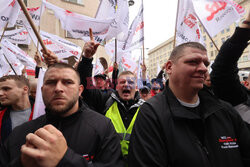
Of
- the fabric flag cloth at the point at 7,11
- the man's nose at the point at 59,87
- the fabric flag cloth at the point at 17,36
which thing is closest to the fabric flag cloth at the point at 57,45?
the fabric flag cloth at the point at 7,11

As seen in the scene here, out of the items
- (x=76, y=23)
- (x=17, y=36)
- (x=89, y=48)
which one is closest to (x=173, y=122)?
(x=89, y=48)

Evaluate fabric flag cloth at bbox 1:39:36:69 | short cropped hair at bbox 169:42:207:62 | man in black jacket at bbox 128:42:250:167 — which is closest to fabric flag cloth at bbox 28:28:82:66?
fabric flag cloth at bbox 1:39:36:69

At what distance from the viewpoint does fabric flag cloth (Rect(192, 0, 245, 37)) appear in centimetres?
309

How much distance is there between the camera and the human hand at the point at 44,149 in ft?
2.15

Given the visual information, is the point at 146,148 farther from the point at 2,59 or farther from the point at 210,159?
the point at 2,59

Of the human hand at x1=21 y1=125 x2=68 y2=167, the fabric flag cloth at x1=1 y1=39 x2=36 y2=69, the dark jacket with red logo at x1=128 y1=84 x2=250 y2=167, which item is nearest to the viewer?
the human hand at x1=21 y1=125 x2=68 y2=167

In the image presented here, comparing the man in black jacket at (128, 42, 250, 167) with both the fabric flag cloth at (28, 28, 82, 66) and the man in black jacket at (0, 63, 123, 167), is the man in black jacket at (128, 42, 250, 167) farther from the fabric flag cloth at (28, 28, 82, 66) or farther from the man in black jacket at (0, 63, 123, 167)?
the fabric flag cloth at (28, 28, 82, 66)

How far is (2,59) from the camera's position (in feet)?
15.3

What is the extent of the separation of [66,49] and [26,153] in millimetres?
3683

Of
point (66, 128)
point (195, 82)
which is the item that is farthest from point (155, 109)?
point (66, 128)

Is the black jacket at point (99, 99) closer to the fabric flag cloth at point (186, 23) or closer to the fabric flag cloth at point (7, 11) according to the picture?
the fabric flag cloth at point (7, 11)

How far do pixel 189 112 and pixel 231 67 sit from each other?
71 centimetres

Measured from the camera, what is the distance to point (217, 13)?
317cm

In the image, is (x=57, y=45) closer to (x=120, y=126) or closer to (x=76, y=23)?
(x=76, y=23)
